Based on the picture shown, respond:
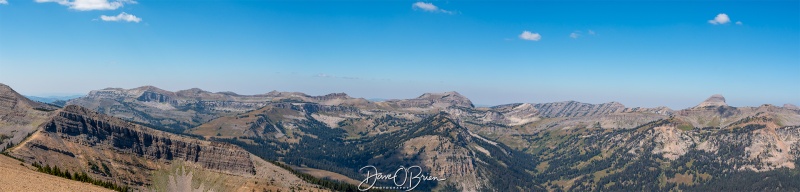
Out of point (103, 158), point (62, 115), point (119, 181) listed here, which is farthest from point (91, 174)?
point (62, 115)

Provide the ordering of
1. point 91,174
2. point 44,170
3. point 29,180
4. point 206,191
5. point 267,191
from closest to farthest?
point 29,180
point 44,170
point 91,174
point 206,191
point 267,191

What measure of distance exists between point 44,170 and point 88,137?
84916mm

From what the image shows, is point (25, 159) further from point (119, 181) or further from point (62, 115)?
point (62, 115)

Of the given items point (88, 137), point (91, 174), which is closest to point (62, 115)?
point (88, 137)

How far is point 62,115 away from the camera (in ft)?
654

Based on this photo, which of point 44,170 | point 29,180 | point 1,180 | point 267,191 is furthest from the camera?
point 267,191

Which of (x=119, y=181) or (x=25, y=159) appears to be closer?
(x=25, y=159)

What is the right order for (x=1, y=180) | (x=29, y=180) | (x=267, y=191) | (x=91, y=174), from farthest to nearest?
(x=267, y=191) < (x=91, y=174) < (x=29, y=180) < (x=1, y=180)

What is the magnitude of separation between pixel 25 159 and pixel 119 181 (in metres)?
29.7

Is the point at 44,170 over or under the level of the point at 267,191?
over

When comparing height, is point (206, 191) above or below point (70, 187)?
below

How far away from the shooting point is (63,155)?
175 metres

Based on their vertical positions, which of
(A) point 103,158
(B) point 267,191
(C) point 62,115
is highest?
(C) point 62,115

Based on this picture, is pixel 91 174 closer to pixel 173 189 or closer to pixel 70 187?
pixel 173 189
